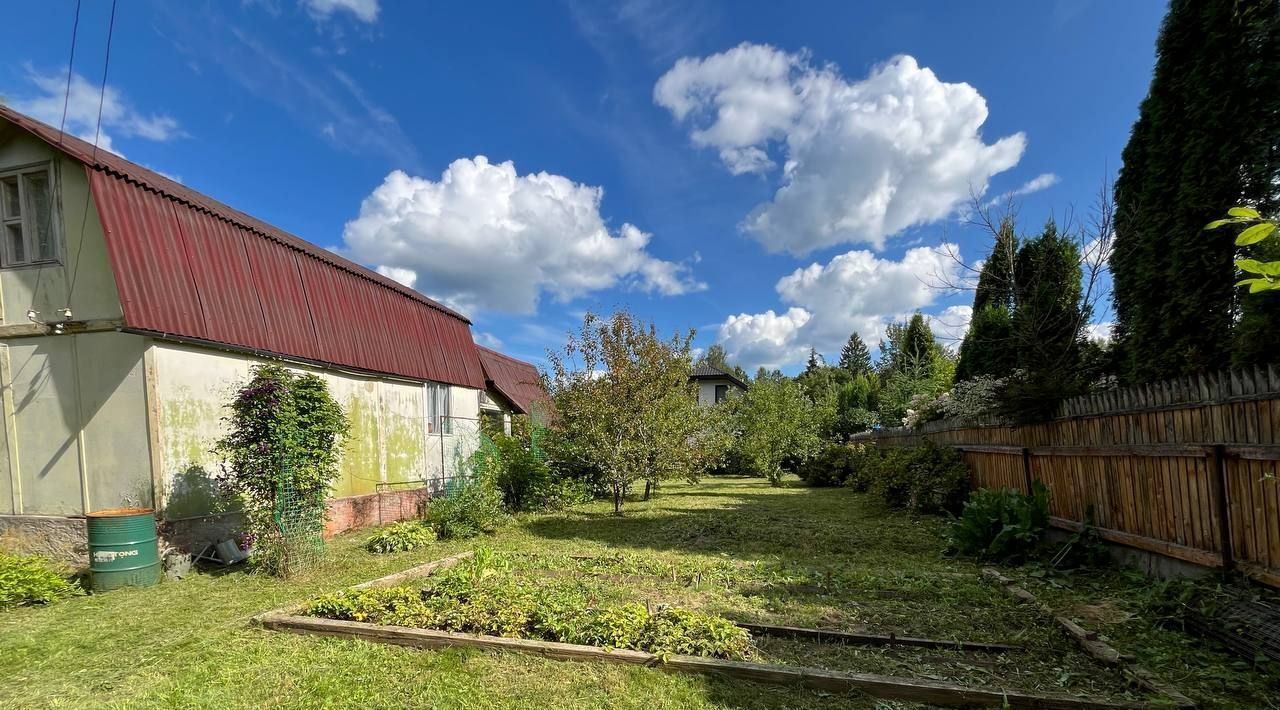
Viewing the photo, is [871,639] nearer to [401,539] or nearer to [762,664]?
[762,664]

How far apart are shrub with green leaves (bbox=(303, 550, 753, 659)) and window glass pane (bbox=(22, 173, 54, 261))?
6.58 m

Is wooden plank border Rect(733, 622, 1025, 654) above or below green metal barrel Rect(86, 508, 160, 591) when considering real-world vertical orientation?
below

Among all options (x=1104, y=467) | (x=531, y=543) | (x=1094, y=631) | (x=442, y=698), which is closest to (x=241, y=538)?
(x=531, y=543)

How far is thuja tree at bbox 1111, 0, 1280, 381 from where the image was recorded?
214 inches

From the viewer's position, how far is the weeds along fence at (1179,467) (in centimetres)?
416

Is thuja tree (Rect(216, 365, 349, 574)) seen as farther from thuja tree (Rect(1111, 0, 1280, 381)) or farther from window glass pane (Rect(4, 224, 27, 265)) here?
thuja tree (Rect(1111, 0, 1280, 381))

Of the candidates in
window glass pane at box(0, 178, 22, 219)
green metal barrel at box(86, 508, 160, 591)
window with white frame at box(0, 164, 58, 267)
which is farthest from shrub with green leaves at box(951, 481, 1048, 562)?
window glass pane at box(0, 178, 22, 219)

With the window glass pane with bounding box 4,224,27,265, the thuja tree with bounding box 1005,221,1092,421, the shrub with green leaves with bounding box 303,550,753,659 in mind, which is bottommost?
the shrub with green leaves with bounding box 303,550,753,659

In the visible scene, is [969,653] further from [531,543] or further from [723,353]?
[723,353]

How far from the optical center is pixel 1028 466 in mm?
7699

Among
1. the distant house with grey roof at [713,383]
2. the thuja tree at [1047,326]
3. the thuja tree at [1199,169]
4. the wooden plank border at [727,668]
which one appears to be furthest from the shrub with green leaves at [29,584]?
the distant house with grey roof at [713,383]

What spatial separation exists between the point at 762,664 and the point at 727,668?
0.78 ft

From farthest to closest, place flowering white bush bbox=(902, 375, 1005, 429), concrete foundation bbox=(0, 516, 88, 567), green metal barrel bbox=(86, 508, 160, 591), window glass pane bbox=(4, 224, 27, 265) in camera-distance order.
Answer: flowering white bush bbox=(902, 375, 1005, 429) → window glass pane bbox=(4, 224, 27, 265) → concrete foundation bbox=(0, 516, 88, 567) → green metal barrel bbox=(86, 508, 160, 591)

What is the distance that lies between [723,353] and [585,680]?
70.5 meters
